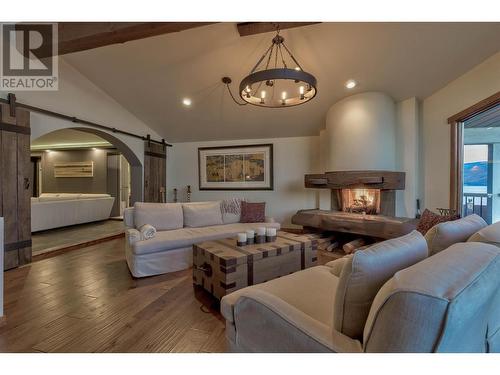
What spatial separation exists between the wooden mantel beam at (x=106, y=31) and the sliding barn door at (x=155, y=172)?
Answer: 2.95m

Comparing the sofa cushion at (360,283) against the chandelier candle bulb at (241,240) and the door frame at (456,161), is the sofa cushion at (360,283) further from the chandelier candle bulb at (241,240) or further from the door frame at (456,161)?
the door frame at (456,161)

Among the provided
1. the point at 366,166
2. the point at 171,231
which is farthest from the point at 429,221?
the point at 171,231

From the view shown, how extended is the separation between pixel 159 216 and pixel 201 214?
0.65 metres

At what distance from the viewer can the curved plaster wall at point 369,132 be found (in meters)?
3.97

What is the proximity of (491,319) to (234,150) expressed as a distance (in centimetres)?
512

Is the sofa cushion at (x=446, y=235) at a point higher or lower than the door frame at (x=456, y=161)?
lower

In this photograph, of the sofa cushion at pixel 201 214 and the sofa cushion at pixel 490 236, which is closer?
the sofa cushion at pixel 490 236

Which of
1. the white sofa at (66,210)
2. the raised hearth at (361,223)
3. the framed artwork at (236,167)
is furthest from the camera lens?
the framed artwork at (236,167)

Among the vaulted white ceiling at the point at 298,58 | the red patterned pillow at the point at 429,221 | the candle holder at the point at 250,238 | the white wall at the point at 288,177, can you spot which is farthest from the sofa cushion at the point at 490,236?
the white wall at the point at 288,177

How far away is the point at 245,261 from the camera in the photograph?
2.25 meters

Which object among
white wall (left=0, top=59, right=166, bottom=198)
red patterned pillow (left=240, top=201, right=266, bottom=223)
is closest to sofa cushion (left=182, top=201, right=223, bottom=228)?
red patterned pillow (left=240, top=201, right=266, bottom=223)

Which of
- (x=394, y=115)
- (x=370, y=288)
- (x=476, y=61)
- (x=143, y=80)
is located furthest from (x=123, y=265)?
(x=476, y=61)

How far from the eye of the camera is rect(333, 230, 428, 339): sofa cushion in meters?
0.95
